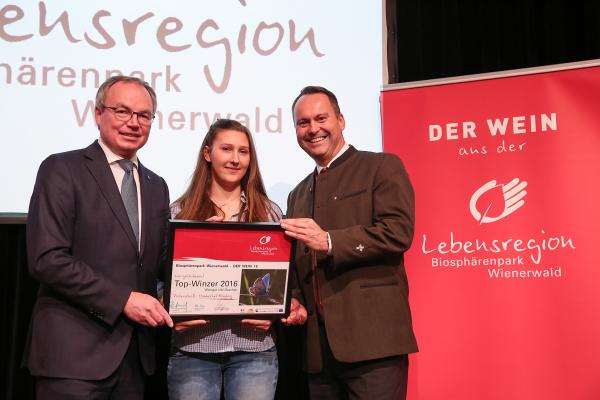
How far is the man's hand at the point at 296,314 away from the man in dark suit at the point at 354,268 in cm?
4

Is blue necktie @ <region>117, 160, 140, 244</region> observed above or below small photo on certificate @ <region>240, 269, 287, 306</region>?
above

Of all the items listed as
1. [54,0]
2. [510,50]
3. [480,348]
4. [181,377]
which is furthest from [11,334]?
[510,50]

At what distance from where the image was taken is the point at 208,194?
7.10 feet

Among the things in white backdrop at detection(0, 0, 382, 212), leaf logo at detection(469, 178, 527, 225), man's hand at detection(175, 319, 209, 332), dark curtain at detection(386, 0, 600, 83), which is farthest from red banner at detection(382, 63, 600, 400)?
man's hand at detection(175, 319, 209, 332)

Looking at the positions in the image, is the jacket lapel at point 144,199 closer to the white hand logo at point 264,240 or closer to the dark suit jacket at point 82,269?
the dark suit jacket at point 82,269

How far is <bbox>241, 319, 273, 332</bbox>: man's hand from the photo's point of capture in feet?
6.32

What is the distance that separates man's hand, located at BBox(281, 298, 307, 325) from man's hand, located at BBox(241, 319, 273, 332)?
9 centimetres

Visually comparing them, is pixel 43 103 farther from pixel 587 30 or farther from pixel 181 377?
pixel 587 30

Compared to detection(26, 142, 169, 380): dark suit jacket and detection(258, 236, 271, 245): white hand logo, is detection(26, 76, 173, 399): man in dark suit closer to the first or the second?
detection(26, 142, 169, 380): dark suit jacket

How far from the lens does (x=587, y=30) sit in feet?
11.7

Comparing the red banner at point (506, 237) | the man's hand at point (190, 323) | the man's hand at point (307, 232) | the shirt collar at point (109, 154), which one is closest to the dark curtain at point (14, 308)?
the shirt collar at point (109, 154)

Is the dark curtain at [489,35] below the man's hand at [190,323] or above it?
above

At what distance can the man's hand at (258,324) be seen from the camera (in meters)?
1.93

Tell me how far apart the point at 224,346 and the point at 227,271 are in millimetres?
258
